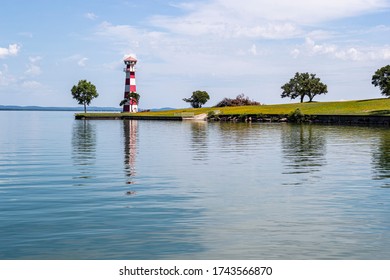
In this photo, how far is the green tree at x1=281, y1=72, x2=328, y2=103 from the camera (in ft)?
604

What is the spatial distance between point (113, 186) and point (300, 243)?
13.1m

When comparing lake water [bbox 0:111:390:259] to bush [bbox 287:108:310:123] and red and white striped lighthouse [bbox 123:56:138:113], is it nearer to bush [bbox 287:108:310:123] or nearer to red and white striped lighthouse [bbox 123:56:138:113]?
bush [bbox 287:108:310:123]

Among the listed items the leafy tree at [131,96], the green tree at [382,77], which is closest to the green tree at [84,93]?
the leafy tree at [131,96]

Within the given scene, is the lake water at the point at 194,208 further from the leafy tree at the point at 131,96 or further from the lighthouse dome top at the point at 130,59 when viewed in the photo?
the lighthouse dome top at the point at 130,59

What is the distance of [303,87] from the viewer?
184250 millimetres

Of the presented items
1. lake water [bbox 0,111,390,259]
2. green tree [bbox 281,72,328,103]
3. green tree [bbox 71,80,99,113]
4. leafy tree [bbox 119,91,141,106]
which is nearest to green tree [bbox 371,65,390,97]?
green tree [bbox 281,72,328,103]

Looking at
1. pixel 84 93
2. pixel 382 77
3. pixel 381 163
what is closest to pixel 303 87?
pixel 382 77

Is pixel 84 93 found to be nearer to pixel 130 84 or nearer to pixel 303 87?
pixel 130 84

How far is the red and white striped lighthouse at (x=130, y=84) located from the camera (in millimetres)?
176625

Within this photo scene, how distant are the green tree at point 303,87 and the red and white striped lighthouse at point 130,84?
48057 millimetres
